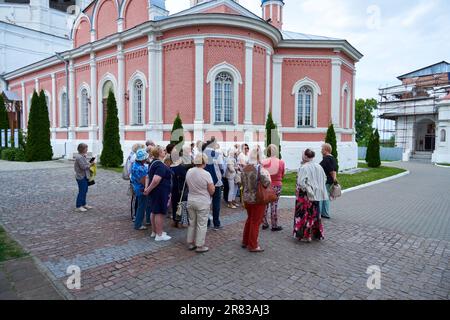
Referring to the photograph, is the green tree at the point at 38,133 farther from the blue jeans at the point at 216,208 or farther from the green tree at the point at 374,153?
the green tree at the point at 374,153

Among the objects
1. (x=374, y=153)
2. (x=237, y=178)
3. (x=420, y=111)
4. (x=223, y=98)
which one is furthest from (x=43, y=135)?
(x=420, y=111)

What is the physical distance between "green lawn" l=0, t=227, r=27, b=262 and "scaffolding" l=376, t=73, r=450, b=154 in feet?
132

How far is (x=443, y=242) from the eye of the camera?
606 cm

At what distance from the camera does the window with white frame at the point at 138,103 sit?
60.3 feet

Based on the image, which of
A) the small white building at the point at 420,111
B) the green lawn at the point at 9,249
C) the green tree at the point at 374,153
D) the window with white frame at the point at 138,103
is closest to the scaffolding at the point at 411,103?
the small white building at the point at 420,111

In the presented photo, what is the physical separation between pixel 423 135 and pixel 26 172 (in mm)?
42985

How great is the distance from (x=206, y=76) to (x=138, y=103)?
5.43m

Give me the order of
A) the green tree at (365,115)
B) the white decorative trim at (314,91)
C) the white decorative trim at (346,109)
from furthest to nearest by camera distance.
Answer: the green tree at (365,115) → the white decorative trim at (346,109) → the white decorative trim at (314,91)

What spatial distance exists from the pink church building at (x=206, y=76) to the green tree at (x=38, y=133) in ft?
5.58

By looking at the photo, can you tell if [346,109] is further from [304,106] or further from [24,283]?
[24,283]

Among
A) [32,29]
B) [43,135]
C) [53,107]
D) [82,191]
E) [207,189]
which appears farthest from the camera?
[32,29]

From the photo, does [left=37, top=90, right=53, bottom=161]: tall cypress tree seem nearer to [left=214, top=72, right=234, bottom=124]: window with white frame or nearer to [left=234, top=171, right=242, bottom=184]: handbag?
[left=214, top=72, right=234, bottom=124]: window with white frame

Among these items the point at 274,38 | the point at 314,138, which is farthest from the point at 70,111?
the point at 314,138

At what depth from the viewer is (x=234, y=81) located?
52.8 ft
